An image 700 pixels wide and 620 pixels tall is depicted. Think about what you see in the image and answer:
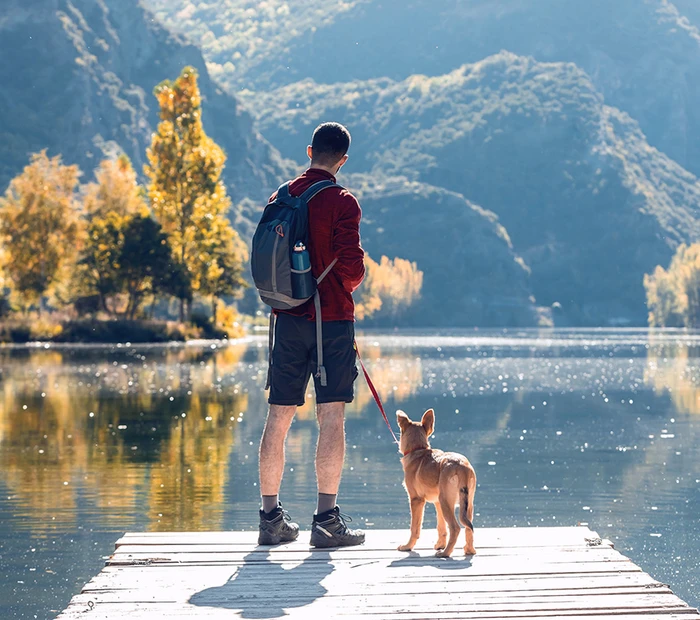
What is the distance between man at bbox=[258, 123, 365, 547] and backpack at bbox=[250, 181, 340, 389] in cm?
6

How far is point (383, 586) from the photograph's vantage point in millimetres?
5961

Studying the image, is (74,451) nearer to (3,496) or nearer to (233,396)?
(3,496)

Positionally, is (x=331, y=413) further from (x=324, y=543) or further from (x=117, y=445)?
(x=117, y=445)

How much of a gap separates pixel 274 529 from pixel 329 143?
2.50 meters

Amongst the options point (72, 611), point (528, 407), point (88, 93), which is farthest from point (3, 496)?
point (88, 93)

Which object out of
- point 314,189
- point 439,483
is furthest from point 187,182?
point 439,483

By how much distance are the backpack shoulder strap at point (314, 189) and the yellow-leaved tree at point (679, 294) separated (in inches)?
5725

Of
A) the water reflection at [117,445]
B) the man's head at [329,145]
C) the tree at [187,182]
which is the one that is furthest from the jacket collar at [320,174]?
the tree at [187,182]

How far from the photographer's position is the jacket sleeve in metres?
7.16

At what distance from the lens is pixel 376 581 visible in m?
6.09

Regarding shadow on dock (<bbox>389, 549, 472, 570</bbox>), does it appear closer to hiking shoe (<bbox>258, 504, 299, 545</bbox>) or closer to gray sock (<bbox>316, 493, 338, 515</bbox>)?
gray sock (<bbox>316, 493, 338, 515</bbox>)

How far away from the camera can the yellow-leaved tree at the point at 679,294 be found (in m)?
148

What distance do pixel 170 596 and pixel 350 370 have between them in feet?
6.62

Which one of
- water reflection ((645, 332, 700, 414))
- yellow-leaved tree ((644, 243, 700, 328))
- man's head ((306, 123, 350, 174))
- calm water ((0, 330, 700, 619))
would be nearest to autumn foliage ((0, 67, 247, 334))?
water reflection ((645, 332, 700, 414))
